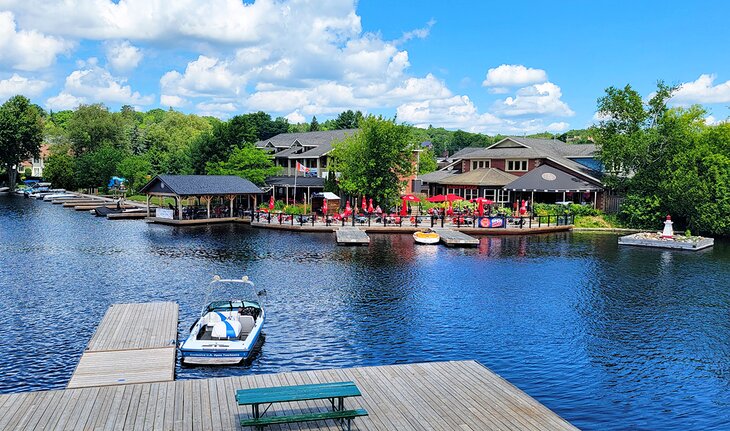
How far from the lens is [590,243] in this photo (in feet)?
155

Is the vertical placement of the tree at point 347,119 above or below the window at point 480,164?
above

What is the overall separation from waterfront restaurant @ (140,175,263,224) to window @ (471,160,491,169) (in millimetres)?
27485

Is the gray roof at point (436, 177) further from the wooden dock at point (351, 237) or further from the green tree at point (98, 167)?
the green tree at point (98, 167)

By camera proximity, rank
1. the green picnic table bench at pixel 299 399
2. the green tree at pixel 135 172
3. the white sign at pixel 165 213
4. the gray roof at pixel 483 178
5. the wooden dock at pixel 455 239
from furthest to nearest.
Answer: the green tree at pixel 135 172 → the gray roof at pixel 483 178 → the white sign at pixel 165 213 → the wooden dock at pixel 455 239 → the green picnic table bench at pixel 299 399

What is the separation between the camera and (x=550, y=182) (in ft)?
204

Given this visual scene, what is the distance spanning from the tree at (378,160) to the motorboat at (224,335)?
37.1 meters

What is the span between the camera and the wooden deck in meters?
13.2

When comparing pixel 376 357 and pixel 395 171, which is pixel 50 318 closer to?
pixel 376 357

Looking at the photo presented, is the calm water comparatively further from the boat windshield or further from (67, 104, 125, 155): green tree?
(67, 104, 125, 155): green tree

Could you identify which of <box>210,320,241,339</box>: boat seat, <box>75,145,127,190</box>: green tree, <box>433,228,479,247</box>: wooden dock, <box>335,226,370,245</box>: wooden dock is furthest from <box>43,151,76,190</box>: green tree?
<box>210,320,241,339</box>: boat seat

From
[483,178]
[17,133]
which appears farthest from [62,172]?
[483,178]

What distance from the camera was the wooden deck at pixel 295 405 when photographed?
43.4 ft

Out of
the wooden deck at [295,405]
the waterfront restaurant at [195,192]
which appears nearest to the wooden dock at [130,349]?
the wooden deck at [295,405]

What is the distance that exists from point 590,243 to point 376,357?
3259cm
